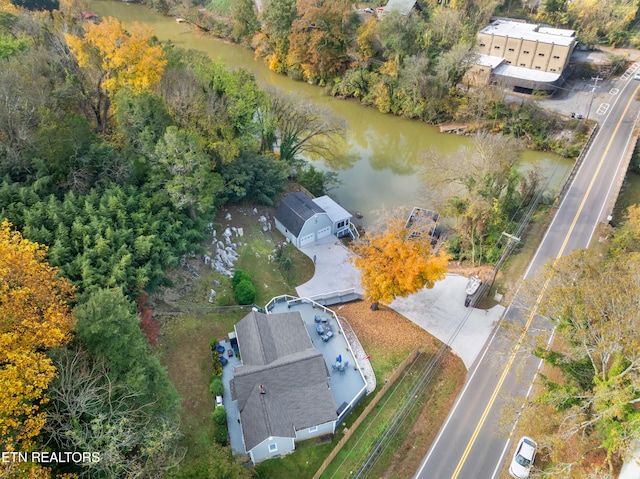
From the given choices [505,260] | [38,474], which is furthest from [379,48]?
[38,474]

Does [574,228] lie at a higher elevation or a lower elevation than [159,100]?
lower

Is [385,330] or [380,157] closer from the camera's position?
[385,330]

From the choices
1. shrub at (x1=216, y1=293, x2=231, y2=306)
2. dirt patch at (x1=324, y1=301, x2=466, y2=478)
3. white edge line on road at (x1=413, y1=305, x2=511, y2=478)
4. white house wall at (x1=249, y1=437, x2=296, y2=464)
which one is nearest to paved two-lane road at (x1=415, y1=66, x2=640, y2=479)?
white edge line on road at (x1=413, y1=305, x2=511, y2=478)

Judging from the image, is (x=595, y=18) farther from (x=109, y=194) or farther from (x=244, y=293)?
(x=109, y=194)

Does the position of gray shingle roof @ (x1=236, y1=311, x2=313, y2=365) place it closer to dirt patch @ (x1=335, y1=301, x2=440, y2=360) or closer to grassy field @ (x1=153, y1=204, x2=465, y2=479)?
grassy field @ (x1=153, y1=204, x2=465, y2=479)

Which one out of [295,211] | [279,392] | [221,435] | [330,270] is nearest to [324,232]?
[295,211]

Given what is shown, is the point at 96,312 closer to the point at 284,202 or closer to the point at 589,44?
the point at 284,202
